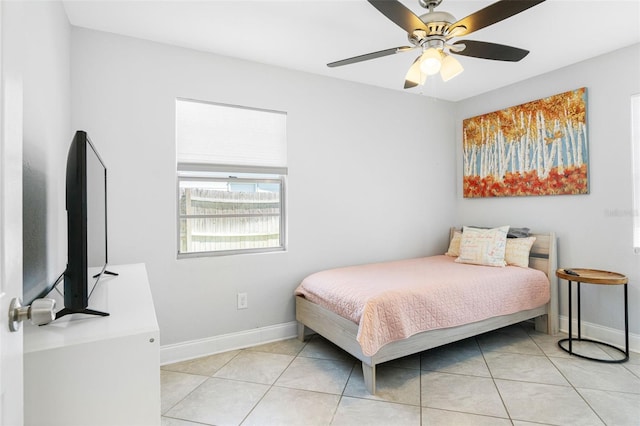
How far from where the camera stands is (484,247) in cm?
334

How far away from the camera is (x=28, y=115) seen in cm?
142

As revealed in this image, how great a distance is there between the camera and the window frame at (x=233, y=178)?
2.76m

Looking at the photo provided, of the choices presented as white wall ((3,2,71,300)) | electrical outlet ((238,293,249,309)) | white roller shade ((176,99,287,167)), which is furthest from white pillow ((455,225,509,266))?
white wall ((3,2,71,300))

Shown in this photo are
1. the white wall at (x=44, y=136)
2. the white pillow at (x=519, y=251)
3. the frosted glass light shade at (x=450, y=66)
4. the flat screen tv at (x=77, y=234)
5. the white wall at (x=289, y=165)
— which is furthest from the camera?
the white pillow at (x=519, y=251)

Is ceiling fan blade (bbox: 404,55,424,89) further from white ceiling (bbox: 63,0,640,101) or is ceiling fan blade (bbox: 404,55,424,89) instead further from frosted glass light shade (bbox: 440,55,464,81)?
white ceiling (bbox: 63,0,640,101)

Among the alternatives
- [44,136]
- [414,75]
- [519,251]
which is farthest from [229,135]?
[519,251]

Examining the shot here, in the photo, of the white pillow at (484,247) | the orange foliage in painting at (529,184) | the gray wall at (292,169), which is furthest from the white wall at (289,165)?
the white pillow at (484,247)

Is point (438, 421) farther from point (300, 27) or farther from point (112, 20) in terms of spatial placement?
point (112, 20)

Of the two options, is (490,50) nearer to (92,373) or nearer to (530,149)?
(530,149)

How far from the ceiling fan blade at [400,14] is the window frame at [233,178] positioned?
1.62 meters

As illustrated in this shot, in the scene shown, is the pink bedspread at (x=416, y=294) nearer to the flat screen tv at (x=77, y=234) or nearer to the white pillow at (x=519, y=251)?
the white pillow at (x=519, y=251)

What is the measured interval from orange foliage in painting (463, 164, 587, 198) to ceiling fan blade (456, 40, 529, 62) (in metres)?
1.56

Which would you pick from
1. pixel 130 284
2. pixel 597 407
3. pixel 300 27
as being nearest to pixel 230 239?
Result: pixel 130 284

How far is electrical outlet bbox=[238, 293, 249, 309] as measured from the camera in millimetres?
2926
